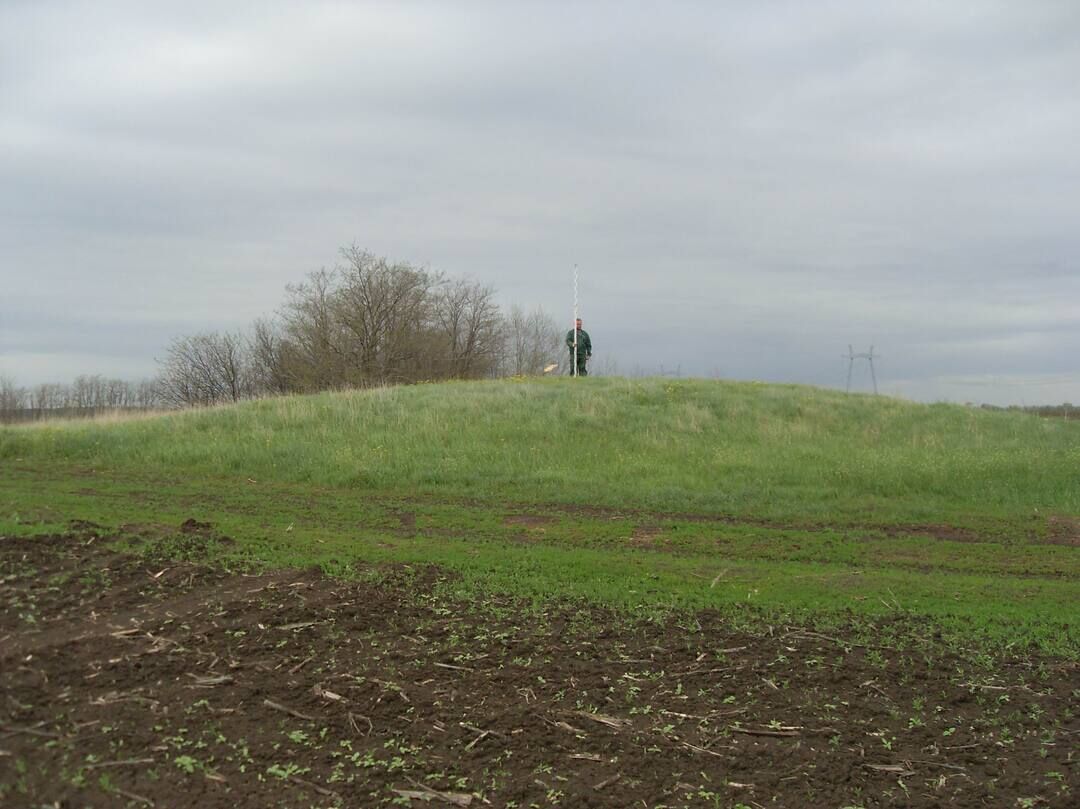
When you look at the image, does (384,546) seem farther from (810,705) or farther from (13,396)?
(13,396)

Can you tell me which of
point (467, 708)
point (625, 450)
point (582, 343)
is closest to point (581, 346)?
point (582, 343)

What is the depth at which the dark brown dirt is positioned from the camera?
3.72m

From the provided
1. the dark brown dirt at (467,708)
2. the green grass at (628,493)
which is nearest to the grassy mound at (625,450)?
the green grass at (628,493)

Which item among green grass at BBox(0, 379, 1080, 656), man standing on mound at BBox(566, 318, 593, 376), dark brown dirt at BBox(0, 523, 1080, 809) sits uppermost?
man standing on mound at BBox(566, 318, 593, 376)

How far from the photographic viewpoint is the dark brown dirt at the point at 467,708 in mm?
3725

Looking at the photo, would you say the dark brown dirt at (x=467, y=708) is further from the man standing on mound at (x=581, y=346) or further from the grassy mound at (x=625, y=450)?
→ the man standing on mound at (x=581, y=346)

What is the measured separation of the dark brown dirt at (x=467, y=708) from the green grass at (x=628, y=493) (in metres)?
1.09

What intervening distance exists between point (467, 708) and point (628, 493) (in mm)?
7586

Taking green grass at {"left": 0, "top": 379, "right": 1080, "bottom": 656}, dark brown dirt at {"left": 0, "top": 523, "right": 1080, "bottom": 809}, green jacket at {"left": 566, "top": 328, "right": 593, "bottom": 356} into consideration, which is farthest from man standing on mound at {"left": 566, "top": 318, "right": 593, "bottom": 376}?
dark brown dirt at {"left": 0, "top": 523, "right": 1080, "bottom": 809}

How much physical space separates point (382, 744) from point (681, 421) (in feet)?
45.0

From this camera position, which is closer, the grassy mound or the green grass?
the green grass

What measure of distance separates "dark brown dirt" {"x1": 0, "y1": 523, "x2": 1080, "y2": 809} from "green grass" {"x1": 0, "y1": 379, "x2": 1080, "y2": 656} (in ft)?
3.59

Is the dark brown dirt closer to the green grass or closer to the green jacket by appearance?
the green grass

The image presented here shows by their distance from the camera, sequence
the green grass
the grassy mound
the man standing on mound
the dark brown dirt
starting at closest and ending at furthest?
1. the dark brown dirt
2. the green grass
3. the grassy mound
4. the man standing on mound
